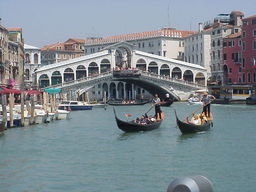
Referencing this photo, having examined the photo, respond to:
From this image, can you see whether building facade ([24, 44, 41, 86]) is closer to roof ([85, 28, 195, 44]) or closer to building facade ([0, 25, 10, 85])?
roof ([85, 28, 195, 44])

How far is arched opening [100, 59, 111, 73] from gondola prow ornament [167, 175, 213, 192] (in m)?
37.0

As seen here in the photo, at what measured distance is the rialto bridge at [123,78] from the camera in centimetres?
3900

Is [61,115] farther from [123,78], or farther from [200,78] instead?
[200,78]

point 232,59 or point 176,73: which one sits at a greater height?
point 232,59

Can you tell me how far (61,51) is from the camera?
5847 centimetres

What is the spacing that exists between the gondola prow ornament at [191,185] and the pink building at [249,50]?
3488 centimetres

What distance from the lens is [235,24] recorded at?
43.9 meters

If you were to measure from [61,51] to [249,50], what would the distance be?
23.1m

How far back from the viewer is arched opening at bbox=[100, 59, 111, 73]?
41.7 metres

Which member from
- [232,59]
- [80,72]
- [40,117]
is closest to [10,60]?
[80,72]

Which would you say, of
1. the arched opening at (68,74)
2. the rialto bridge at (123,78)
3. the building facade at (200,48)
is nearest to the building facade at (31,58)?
the rialto bridge at (123,78)

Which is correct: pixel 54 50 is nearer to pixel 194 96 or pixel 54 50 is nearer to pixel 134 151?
pixel 194 96

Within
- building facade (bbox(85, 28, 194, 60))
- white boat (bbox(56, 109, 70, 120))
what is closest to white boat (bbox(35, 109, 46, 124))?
white boat (bbox(56, 109, 70, 120))

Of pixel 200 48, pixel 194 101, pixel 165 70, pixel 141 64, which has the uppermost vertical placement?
pixel 200 48
